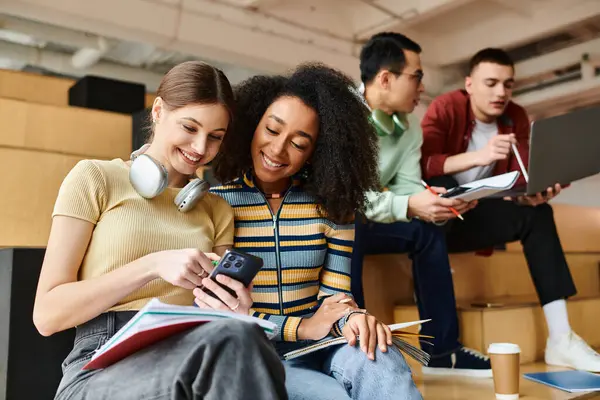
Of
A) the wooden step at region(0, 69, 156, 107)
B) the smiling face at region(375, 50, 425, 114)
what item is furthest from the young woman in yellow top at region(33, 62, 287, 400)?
the wooden step at region(0, 69, 156, 107)

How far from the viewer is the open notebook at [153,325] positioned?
Result: 760 millimetres

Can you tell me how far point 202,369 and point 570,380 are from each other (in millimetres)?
1416

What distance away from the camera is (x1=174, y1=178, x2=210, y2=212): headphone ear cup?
111cm

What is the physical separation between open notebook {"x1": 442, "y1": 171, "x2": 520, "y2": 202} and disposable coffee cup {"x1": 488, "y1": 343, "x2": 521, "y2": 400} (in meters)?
0.41

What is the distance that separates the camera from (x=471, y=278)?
2.53 metres

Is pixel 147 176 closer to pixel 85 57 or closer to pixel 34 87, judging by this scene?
pixel 34 87

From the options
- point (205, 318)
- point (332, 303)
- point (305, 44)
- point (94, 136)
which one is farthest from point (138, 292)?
point (305, 44)

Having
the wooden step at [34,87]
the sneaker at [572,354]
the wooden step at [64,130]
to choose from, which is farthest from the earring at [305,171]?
the wooden step at [34,87]

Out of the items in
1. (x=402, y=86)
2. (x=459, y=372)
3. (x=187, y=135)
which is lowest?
(x=459, y=372)

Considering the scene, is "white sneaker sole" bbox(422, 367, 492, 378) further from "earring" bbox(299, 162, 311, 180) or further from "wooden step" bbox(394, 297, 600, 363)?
"earring" bbox(299, 162, 311, 180)

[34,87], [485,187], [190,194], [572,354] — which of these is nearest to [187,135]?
[190,194]

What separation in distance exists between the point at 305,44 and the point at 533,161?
9.14ft

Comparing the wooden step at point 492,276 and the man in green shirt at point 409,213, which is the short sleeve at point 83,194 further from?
the wooden step at point 492,276

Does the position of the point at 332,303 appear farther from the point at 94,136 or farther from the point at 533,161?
the point at 94,136
